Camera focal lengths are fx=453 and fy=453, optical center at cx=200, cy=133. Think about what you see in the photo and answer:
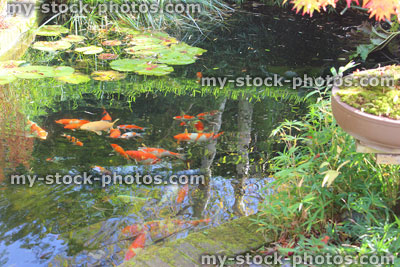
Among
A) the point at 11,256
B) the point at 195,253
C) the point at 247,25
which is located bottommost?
the point at 11,256

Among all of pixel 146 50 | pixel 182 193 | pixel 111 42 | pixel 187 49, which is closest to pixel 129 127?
pixel 182 193

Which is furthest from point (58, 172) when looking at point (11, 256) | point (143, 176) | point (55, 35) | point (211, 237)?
point (55, 35)

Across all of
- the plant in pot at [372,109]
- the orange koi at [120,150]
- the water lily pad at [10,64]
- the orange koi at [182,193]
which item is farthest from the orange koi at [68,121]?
the plant in pot at [372,109]

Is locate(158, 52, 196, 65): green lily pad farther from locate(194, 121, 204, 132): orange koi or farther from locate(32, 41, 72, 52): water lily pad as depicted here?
locate(194, 121, 204, 132): orange koi

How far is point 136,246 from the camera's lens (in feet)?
7.59

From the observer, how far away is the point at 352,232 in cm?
195

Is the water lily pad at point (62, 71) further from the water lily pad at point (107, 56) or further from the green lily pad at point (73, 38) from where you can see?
the green lily pad at point (73, 38)

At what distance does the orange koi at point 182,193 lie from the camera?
272 cm

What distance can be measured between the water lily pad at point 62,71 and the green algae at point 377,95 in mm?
3169

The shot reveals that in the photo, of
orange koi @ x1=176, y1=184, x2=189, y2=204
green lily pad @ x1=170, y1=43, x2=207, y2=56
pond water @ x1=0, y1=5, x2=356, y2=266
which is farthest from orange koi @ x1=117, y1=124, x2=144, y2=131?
green lily pad @ x1=170, y1=43, x2=207, y2=56

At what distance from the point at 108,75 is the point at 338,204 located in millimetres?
3073

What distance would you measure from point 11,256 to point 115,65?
2929 mm

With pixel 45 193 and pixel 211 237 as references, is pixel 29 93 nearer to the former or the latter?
pixel 45 193

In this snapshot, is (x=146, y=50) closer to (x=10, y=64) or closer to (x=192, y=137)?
(x=10, y=64)
